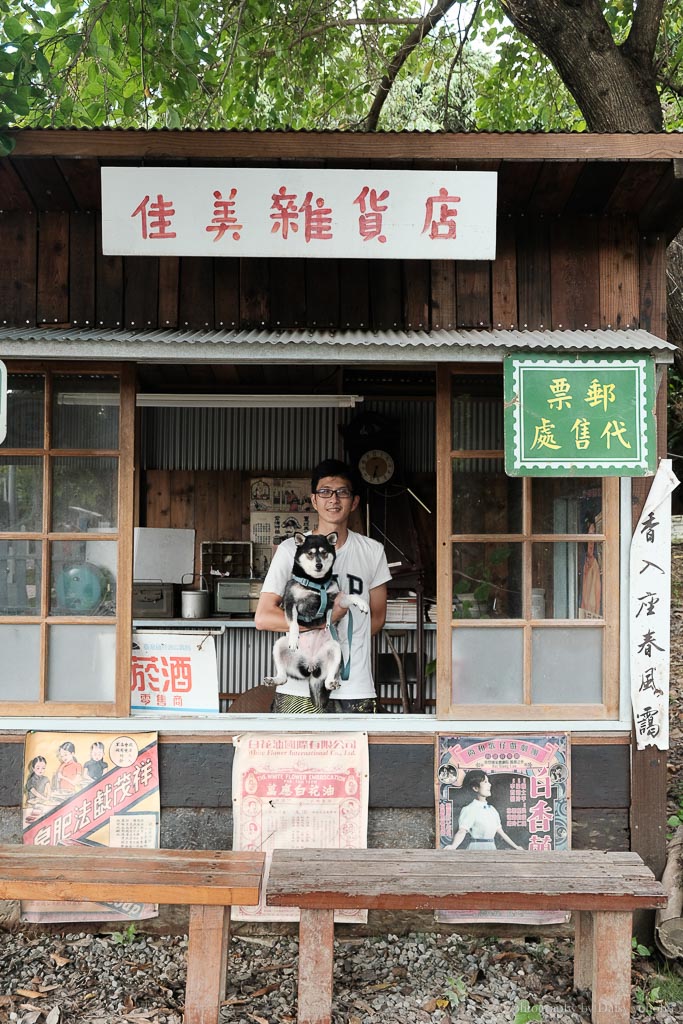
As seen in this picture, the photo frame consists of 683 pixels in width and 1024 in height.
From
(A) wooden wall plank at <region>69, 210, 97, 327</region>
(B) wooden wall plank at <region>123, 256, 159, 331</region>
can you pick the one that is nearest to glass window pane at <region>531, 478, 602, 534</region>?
(B) wooden wall plank at <region>123, 256, 159, 331</region>

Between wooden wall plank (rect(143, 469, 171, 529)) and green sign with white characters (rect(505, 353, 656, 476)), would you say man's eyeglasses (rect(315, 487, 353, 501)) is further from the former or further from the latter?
wooden wall plank (rect(143, 469, 171, 529))

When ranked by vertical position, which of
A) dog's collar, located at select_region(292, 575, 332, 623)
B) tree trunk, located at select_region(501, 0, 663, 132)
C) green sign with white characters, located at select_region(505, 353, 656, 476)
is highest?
tree trunk, located at select_region(501, 0, 663, 132)

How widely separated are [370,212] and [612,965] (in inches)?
124

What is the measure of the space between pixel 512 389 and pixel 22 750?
2772mm

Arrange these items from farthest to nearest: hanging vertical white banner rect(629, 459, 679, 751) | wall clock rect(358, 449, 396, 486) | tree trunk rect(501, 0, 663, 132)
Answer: wall clock rect(358, 449, 396, 486), tree trunk rect(501, 0, 663, 132), hanging vertical white banner rect(629, 459, 679, 751)

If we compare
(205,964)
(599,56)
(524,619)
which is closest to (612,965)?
(524,619)

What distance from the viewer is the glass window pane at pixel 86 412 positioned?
3.87 meters

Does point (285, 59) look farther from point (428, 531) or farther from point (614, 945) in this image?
point (614, 945)

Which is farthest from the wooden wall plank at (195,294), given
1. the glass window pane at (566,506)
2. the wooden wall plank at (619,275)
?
the wooden wall plank at (619,275)

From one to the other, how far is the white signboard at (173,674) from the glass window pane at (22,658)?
0.45m

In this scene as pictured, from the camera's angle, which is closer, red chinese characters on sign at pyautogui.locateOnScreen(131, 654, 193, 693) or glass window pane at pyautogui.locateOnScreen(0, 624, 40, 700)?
glass window pane at pyautogui.locateOnScreen(0, 624, 40, 700)

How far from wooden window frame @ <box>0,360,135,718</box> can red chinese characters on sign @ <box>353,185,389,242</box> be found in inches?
50.5

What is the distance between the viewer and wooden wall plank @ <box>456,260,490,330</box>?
12.9 feet

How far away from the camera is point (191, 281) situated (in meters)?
3.94
